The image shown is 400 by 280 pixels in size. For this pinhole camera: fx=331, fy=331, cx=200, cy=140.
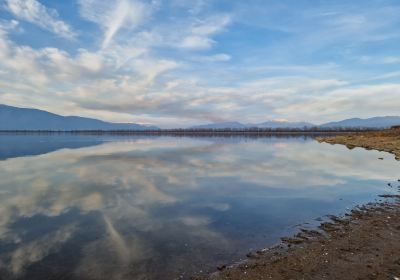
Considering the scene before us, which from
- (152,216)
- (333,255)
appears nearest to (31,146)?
(152,216)

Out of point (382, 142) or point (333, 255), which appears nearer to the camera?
point (333, 255)

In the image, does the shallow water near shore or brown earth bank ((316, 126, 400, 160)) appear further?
brown earth bank ((316, 126, 400, 160))

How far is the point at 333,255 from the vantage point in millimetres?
10055

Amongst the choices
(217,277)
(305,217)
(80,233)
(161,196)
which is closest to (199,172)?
(161,196)

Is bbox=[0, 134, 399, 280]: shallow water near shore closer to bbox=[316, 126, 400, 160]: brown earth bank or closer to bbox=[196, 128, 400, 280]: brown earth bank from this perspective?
bbox=[196, 128, 400, 280]: brown earth bank

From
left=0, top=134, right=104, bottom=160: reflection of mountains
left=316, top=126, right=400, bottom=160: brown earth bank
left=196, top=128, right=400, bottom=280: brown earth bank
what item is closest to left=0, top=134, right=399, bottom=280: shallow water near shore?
left=196, top=128, right=400, bottom=280: brown earth bank

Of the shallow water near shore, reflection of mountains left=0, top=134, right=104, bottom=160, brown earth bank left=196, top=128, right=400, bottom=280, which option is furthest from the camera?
reflection of mountains left=0, top=134, right=104, bottom=160

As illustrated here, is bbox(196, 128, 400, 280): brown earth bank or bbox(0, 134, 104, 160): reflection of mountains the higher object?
bbox(196, 128, 400, 280): brown earth bank

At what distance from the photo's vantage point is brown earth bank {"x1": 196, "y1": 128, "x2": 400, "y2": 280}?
8875 millimetres

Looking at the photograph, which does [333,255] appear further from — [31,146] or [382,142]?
[31,146]

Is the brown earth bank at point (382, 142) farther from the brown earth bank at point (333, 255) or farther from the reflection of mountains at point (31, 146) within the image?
the reflection of mountains at point (31, 146)

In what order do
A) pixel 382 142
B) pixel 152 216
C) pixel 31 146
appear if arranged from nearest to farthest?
pixel 152 216 < pixel 382 142 < pixel 31 146

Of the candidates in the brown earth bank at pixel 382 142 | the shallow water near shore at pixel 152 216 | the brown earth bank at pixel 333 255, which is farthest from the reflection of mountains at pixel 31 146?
the brown earth bank at pixel 382 142

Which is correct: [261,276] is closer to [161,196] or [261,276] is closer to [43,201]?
[161,196]
